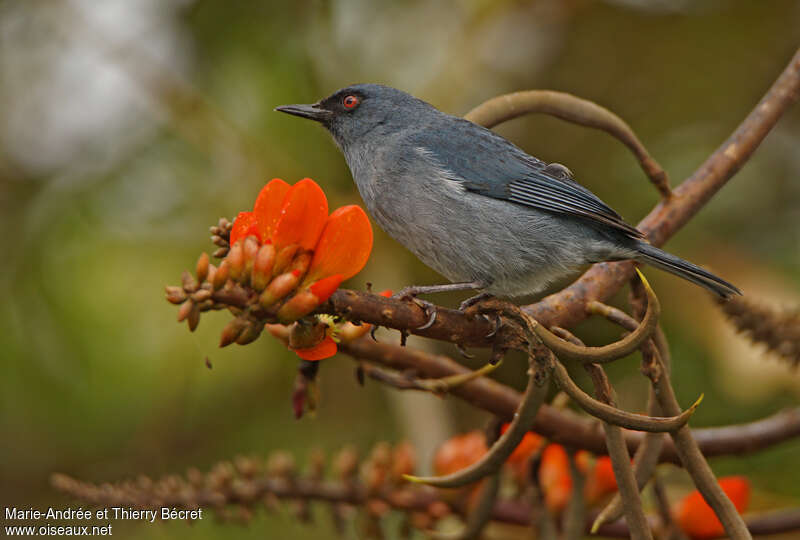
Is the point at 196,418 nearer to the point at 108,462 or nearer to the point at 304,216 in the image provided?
the point at 108,462

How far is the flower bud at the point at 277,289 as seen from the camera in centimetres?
120

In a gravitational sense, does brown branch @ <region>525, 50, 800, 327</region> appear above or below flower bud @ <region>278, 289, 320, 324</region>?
above

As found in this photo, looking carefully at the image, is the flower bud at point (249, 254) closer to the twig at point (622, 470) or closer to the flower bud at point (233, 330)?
the flower bud at point (233, 330)

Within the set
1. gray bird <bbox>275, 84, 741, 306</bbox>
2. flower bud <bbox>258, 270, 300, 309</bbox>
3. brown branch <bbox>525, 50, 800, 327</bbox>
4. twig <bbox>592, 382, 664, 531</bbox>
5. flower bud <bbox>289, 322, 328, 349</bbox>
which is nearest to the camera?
flower bud <bbox>258, 270, 300, 309</bbox>

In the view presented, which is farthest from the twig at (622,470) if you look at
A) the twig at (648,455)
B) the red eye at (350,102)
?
the red eye at (350,102)

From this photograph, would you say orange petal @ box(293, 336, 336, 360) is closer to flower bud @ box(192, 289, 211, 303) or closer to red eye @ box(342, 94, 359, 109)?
flower bud @ box(192, 289, 211, 303)

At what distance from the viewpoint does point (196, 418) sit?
139 inches

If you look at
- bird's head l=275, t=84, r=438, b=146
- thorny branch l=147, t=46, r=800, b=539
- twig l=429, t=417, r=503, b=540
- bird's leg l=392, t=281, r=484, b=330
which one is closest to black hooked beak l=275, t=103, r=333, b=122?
bird's head l=275, t=84, r=438, b=146

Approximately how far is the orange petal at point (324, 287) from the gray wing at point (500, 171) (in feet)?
5.29

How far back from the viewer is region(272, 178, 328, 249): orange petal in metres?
1.33

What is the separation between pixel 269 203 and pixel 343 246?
5.4 inches

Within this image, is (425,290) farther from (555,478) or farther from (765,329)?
(765,329)

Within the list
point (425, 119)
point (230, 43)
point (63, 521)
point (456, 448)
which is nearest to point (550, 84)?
point (425, 119)

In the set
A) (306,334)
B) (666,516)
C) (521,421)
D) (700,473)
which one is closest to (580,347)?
(521,421)
